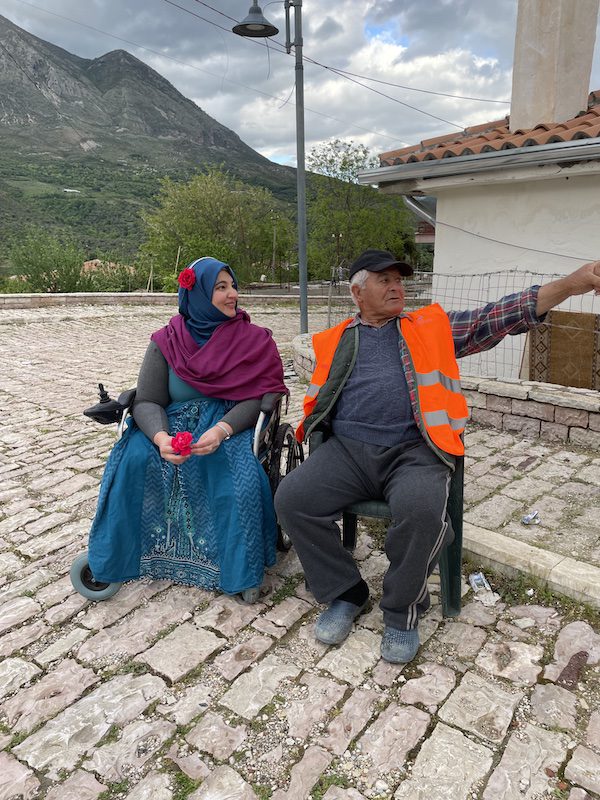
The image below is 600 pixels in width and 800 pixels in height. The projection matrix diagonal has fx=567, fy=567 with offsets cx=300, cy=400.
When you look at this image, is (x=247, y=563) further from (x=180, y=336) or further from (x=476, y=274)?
(x=476, y=274)

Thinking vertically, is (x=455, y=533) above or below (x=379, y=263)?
below

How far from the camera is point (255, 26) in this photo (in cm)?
813

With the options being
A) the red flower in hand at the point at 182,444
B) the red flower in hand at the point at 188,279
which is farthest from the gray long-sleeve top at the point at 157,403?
the red flower in hand at the point at 188,279

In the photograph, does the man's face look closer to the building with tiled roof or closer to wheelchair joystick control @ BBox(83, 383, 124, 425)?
wheelchair joystick control @ BBox(83, 383, 124, 425)

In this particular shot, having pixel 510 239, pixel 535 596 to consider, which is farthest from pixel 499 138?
pixel 535 596

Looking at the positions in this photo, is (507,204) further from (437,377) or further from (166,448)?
(166,448)

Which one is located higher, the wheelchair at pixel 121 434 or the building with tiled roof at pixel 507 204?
the building with tiled roof at pixel 507 204

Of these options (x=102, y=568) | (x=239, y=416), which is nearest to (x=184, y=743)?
(x=102, y=568)

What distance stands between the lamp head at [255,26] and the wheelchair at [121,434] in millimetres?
7370

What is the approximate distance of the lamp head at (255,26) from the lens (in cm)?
802

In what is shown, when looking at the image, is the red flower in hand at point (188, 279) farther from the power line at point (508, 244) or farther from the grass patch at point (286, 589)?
the power line at point (508, 244)

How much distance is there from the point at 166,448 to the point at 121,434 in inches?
12.4

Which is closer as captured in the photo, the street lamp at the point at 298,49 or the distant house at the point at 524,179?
the distant house at the point at 524,179

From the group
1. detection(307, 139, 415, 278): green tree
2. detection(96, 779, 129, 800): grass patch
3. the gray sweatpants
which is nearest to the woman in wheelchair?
the gray sweatpants
